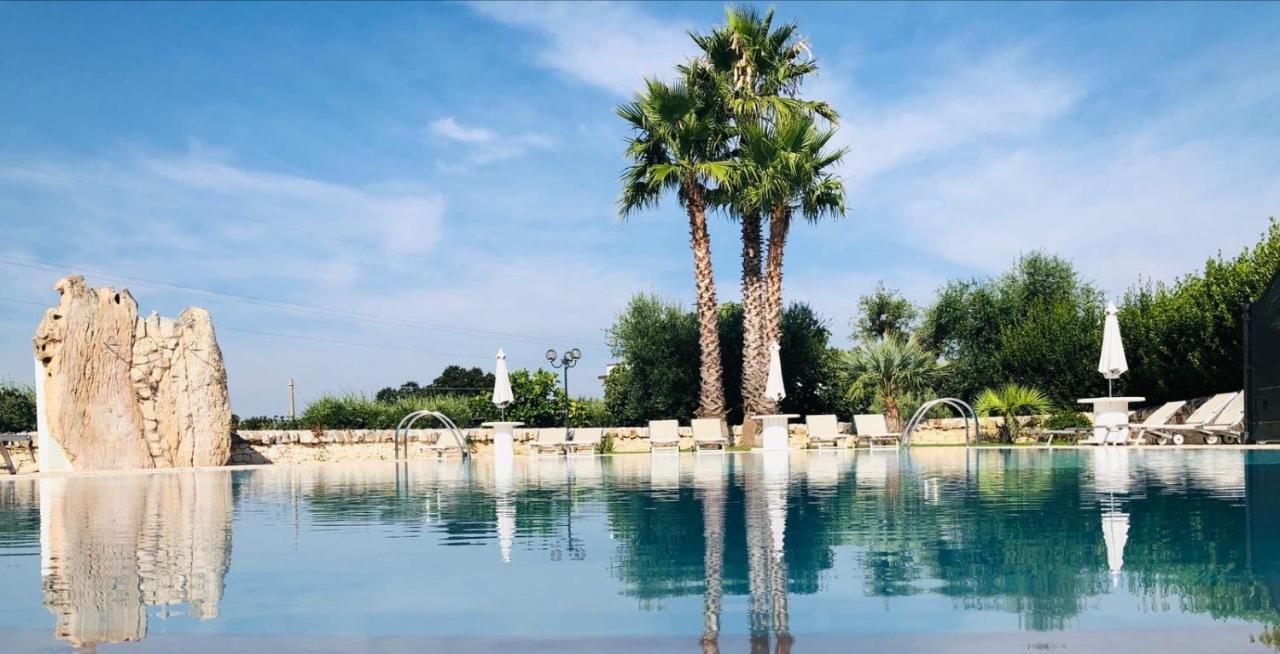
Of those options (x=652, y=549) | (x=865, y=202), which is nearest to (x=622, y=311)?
(x=865, y=202)

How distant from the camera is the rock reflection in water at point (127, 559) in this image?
160 inches

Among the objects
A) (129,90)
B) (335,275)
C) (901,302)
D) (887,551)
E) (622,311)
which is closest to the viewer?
(887,551)

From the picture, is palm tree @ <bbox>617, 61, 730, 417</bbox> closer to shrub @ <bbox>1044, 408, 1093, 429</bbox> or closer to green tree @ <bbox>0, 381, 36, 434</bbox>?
shrub @ <bbox>1044, 408, 1093, 429</bbox>

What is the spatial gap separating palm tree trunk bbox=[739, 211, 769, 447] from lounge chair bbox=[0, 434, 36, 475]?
1547cm

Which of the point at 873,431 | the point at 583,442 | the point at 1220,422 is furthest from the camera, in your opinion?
the point at 873,431

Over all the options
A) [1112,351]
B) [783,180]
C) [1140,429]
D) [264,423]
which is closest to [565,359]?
[783,180]

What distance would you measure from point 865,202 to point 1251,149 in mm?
8524

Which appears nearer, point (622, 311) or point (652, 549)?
point (652, 549)

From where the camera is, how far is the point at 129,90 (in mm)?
25188

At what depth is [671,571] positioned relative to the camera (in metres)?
4.93

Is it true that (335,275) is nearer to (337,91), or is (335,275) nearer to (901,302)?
(337,91)

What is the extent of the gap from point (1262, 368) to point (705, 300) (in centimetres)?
1319

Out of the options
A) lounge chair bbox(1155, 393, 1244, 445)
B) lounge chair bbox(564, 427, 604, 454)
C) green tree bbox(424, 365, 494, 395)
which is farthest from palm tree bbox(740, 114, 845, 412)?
green tree bbox(424, 365, 494, 395)

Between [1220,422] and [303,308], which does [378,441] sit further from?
[303,308]
